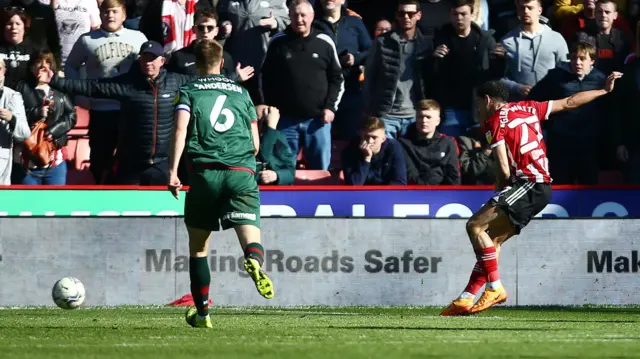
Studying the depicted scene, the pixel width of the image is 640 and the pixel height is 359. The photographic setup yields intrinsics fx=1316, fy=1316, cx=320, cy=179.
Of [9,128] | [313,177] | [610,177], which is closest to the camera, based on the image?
[9,128]

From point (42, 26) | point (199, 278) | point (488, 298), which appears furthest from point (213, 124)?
point (42, 26)

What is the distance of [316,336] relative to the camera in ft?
27.0

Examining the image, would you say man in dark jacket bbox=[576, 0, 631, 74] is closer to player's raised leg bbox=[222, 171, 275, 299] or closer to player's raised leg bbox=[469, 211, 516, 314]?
player's raised leg bbox=[469, 211, 516, 314]

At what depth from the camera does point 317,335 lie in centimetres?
832

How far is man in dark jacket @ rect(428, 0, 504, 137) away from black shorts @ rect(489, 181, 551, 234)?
3990 mm

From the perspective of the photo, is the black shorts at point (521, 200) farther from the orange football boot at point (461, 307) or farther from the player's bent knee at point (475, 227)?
the orange football boot at point (461, 307)

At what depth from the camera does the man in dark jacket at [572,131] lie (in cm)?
1490

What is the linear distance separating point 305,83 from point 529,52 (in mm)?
2640

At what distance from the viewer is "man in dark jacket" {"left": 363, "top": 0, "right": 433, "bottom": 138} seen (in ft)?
50.1

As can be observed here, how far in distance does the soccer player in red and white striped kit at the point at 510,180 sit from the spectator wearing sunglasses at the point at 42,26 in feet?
21.5

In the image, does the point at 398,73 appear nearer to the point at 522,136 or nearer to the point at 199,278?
the point at 522,136

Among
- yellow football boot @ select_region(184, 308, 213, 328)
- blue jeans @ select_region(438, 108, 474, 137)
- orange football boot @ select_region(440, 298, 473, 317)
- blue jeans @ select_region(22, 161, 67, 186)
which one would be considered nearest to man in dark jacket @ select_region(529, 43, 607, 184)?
blue jeans @ select_region(438, 108, 474, 137)

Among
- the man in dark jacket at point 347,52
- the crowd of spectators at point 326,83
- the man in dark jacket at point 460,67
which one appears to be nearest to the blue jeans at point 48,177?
the crowd of spectators at point 326,83

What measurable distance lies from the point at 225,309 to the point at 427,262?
87.8 inches
